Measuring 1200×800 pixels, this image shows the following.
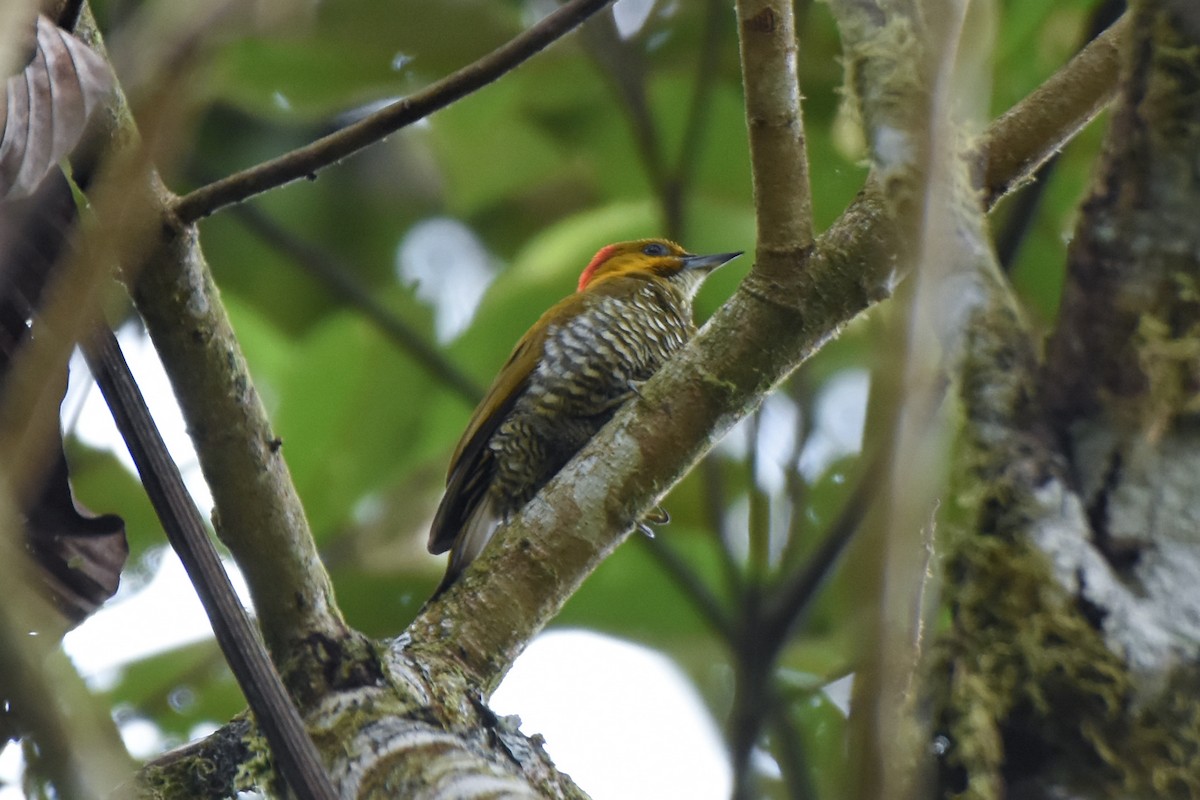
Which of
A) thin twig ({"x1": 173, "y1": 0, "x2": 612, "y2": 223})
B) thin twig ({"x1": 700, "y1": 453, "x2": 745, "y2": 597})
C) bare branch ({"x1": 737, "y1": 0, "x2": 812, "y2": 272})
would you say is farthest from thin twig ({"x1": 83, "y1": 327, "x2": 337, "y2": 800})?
thin twig ({"x1": 700, "y1": 453, "x2": 745, "y2": 597})

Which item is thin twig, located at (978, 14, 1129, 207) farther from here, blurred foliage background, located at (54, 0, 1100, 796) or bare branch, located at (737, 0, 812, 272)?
blurred foliage background, located at (54, 0, 1100, 796)

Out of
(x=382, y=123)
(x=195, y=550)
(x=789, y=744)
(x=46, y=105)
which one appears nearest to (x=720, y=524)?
(x=789, y=744)

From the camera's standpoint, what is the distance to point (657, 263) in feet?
15.9

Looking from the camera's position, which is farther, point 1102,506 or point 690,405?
point 690,405

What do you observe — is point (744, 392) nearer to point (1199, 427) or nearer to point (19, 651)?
point (1199, 427)

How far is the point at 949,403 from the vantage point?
1.17 meters

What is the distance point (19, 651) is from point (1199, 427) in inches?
35.0

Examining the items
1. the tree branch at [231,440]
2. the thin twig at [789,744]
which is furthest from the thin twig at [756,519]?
the tree branch at [231,440]

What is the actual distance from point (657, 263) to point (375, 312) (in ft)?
3.57

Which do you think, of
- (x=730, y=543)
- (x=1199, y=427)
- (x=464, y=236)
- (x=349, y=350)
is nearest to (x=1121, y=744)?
(x=1199, y=427)

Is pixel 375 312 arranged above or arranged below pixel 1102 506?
above

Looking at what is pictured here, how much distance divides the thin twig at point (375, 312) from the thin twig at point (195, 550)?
2654 mm

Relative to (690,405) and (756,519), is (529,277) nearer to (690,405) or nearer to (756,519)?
(756,519)

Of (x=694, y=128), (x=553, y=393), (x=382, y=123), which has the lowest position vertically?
(x=382, y=123)
